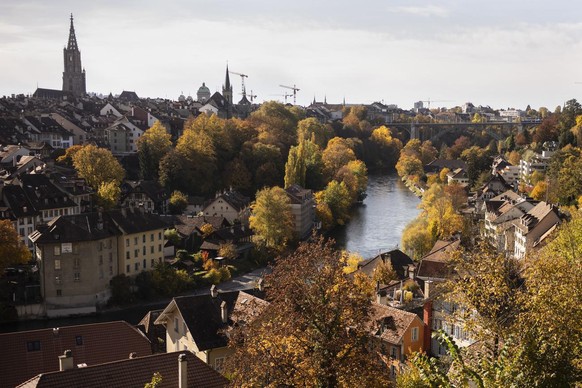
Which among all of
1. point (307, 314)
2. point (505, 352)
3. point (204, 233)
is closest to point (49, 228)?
point (204, 233)

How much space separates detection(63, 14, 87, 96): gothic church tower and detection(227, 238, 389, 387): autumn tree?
381 feet

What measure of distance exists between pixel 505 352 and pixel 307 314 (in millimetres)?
4545

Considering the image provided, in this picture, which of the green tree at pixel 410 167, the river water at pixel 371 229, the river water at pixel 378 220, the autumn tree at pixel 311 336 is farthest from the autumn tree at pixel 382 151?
the autumn tree at pixel 311 336

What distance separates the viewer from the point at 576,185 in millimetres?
47219

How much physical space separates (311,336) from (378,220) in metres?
45.9

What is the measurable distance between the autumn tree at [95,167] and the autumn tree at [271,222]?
1315 cm

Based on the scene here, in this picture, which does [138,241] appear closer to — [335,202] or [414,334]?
[414,334]

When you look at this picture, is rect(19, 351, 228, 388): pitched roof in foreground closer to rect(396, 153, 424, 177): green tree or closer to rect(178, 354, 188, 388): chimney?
rect(178, 354, 188, 388): chimney

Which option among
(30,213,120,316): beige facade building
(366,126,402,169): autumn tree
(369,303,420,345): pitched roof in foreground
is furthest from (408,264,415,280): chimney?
(366,126,402,169): autumn tree

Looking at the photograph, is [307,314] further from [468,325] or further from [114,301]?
[114,301]

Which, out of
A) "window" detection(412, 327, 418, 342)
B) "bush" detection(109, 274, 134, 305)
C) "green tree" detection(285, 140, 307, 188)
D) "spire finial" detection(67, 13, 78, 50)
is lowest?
"bush" detection(109, 274, 134, 305)

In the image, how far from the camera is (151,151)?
2345 inches

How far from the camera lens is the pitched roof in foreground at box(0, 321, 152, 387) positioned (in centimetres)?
1841

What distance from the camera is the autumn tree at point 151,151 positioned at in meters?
58.7
